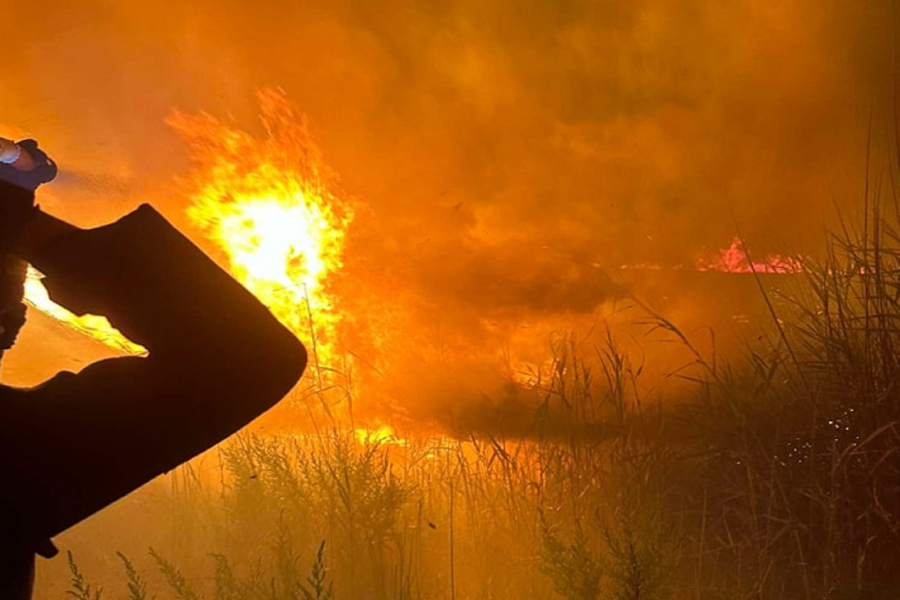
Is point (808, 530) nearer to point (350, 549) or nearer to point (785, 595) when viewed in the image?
point (785, 595)

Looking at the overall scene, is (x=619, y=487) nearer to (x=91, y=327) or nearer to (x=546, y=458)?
(x=546, y=458)

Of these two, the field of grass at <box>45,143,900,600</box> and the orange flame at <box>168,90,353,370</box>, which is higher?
the orange flame at <box>168,90,353,370</box>

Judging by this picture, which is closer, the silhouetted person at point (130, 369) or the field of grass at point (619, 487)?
the silhouetted person at point (130, 369)

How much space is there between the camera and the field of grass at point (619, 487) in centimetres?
235

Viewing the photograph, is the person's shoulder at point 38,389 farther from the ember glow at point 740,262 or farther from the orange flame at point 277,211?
the ember glow at point 740,262

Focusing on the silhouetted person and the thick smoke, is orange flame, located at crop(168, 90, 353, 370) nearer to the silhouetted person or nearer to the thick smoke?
the thick smoke

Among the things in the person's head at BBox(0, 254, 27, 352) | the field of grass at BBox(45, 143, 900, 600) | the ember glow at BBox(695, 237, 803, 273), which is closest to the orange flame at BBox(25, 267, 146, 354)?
the field of grass at BBox(45, 143, 900, 600)

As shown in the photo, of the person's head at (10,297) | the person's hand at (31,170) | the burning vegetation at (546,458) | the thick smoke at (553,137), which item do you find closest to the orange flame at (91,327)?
the burning vegetation at (546,458)

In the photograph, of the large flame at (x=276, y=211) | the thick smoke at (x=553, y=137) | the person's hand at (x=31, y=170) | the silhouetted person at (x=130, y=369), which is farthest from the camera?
the thick smoke at (x=553, y=137)

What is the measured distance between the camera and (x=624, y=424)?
2.88 metres

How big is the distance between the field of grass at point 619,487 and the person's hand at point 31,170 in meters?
1.29

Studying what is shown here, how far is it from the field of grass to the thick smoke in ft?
1.09

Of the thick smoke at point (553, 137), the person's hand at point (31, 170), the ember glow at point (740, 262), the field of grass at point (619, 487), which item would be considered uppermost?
the thick smoke at point (553, 137)

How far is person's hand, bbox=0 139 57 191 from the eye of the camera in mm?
1218
